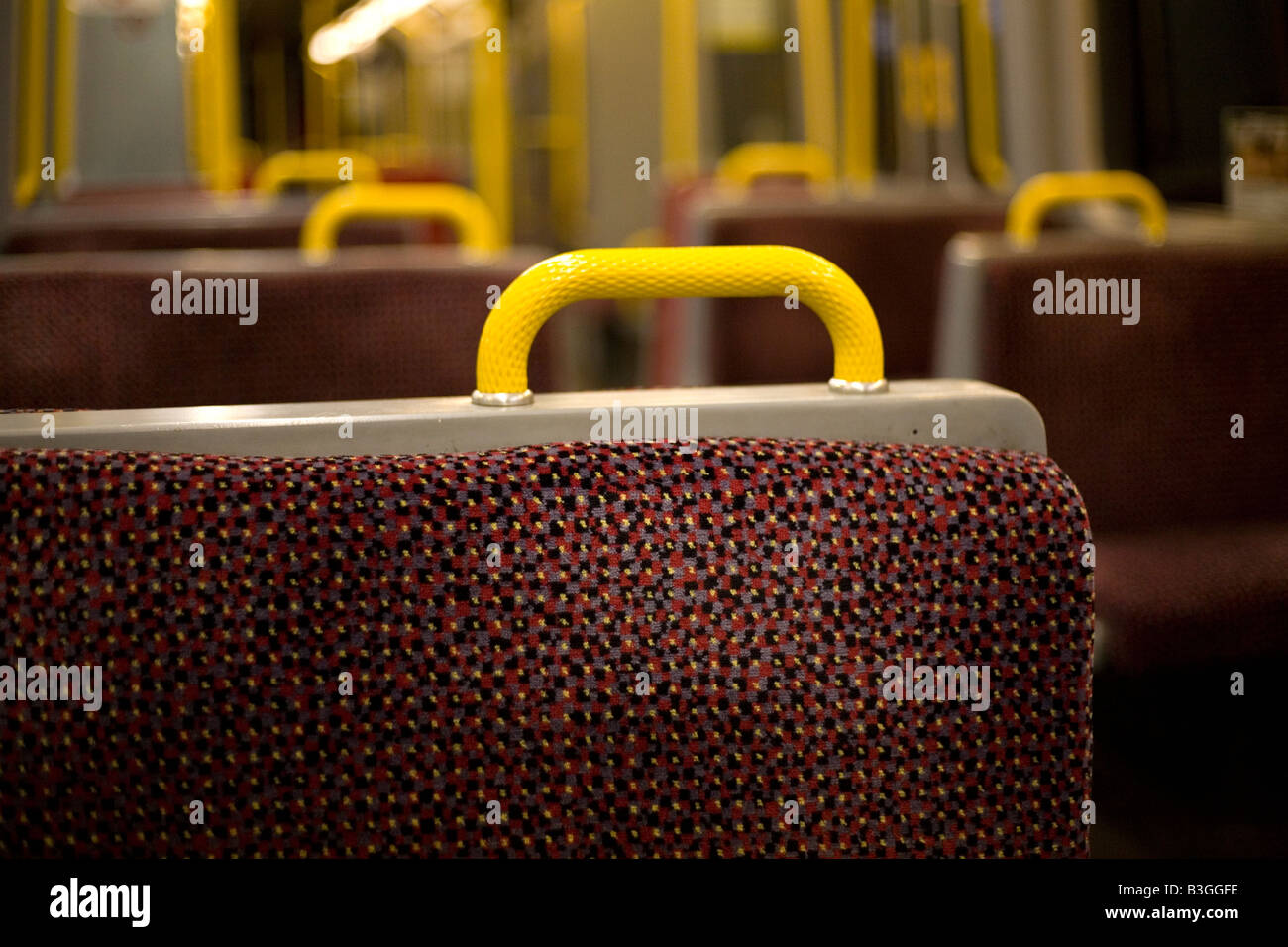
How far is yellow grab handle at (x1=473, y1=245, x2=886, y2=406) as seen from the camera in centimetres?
62

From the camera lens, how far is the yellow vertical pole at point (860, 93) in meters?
5.19

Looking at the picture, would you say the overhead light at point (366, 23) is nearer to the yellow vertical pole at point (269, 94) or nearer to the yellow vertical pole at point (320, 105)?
the yellow vertical pole at point (320, 105)

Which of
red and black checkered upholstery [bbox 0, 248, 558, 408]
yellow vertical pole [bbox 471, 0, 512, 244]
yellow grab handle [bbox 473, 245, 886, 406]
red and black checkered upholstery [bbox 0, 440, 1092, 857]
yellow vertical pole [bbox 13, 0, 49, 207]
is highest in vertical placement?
yellow vertical pole [bbox 471, 0, 512, 244]

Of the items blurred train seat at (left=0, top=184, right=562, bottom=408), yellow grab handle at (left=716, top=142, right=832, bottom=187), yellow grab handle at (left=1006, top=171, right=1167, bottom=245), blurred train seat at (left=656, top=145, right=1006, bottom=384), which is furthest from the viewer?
yellow grab handle at (left=716, top=142, right=832, bottom=187)

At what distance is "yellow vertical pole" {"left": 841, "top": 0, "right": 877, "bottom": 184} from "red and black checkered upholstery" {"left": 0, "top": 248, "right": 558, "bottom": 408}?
3993mm

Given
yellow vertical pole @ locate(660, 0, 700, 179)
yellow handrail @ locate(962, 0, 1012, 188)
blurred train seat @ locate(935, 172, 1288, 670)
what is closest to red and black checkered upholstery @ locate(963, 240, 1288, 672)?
blurred train seat @ locate(935, 172, 1288, 670)

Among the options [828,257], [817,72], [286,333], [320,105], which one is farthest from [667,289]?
[320,105]

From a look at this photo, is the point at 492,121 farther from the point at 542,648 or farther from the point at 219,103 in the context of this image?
the point at 542,648

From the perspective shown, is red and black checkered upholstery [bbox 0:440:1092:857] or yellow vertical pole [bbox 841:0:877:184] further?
yellow vertical pole [bbox 841:0:877:184]

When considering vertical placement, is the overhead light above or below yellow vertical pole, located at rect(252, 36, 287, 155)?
below

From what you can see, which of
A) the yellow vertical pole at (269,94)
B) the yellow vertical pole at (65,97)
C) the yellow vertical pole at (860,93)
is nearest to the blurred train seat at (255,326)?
the yellow vertical pole at (65,97)

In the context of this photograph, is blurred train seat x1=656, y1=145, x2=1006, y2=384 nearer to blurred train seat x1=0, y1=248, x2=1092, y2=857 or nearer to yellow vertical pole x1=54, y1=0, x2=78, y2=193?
blurred train seat x1=0, y1=248, x2=1092, y2=857

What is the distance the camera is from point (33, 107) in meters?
3.35
